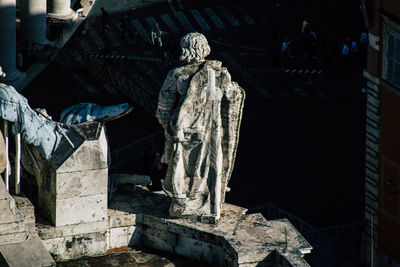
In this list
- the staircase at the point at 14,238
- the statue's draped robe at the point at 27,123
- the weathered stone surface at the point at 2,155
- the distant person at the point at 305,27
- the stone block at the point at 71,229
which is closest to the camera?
the staircase at the point at 14,238

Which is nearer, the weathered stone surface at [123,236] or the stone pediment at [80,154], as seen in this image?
the stone pediment at [80,154]

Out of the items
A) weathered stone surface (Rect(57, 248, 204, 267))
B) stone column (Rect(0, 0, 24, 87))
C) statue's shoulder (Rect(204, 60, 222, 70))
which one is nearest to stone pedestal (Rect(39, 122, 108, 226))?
weathered stone surface (Rect(57, 248, 204, 267))

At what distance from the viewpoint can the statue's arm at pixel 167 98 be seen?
38.3 meters

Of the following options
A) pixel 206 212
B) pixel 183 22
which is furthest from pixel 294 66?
pixel 206 212

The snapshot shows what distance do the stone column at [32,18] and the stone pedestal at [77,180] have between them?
3338cm

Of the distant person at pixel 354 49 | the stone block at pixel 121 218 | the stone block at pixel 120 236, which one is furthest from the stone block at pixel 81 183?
the distant person at pixel 354 49

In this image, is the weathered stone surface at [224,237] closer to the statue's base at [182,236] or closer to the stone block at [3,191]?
the statue's base at [182,236]

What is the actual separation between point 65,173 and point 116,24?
42.5m

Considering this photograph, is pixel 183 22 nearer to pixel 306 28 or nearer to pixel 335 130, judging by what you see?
pixel 306 28

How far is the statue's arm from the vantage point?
38.3 m

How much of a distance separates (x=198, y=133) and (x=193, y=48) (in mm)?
2178

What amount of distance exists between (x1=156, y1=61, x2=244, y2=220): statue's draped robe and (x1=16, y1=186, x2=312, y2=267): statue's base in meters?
0.56

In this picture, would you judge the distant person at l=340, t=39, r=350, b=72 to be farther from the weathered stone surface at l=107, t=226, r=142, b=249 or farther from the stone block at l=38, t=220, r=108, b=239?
the stone block at l=38, t=220, r=108, b=239

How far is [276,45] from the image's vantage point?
78.2m
